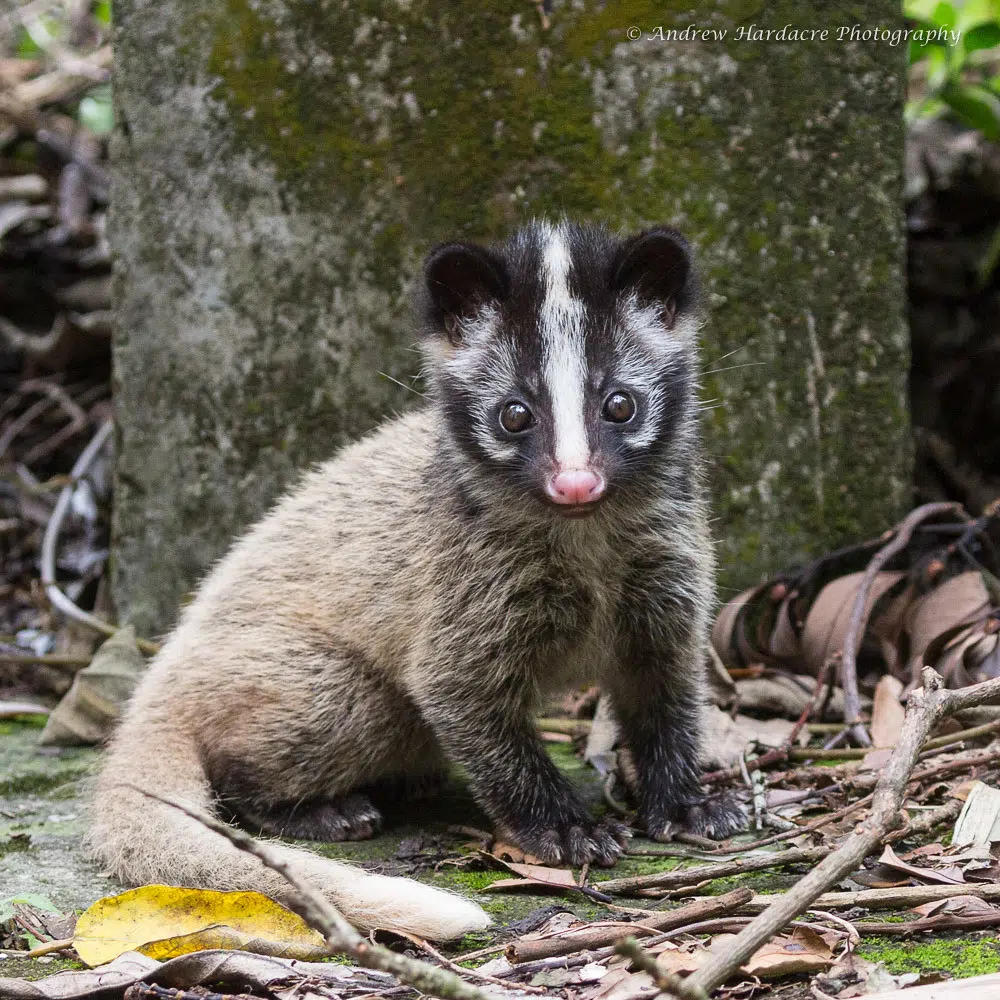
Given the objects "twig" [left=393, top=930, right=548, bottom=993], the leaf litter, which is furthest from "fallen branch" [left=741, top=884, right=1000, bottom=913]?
"twig" [left=393, top=930, right=548, bottom=993]

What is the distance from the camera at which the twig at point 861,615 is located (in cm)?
496

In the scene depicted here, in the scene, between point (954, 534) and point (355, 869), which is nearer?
point (355, 869)

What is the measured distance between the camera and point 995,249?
7668 mm

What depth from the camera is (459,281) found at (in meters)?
4.29

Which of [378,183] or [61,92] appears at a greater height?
[61,92]

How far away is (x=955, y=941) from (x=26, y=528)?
21.4 ft

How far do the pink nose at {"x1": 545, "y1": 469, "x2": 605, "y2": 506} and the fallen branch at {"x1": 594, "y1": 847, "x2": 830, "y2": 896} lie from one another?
1.15 metres

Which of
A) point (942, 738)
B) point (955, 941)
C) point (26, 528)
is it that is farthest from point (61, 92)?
point (955, 941)

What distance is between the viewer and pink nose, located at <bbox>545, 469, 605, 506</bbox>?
146 inches

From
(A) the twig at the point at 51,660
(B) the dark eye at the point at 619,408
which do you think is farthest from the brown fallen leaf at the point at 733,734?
(A) the twig at the point at 51,660

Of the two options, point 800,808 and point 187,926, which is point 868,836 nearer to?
point 800,808

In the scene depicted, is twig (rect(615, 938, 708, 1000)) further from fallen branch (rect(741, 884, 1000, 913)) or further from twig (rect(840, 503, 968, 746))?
twig (rect(840, 503, 968, 746))

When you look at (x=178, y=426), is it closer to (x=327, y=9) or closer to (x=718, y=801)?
(x=327, y=9)

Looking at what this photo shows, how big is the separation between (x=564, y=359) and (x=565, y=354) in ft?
0.07
